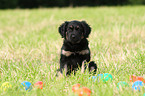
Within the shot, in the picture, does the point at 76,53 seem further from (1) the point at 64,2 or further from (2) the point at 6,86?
(1) the point at 64,2

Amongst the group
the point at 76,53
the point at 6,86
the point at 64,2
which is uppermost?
the point at 64,2

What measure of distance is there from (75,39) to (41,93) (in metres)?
1.41

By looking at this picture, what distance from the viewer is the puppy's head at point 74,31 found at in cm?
386

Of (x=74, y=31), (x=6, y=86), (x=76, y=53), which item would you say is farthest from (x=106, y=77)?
(x=6, y=86)

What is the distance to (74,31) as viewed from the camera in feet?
13.0

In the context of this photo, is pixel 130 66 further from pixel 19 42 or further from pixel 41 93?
pixel 19 42

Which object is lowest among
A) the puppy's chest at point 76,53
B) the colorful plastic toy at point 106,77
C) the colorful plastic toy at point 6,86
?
the colorful plastic toy at point 6,86

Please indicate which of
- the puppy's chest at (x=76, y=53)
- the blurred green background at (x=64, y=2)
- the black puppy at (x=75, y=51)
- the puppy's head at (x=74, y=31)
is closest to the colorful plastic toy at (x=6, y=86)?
the black puppy at (x=75, y=51)

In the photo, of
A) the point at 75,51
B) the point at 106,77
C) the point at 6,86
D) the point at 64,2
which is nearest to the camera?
the point at 6,86

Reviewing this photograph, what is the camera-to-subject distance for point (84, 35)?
13.4 ft

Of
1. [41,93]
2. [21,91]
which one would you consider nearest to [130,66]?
[41,93]

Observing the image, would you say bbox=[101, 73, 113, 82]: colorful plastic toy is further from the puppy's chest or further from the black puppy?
the puppy's chest

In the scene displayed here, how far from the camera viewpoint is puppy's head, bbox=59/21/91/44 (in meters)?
3.86

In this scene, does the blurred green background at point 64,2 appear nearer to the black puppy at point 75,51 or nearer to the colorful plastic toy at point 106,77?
the black puppy at point 75,51
